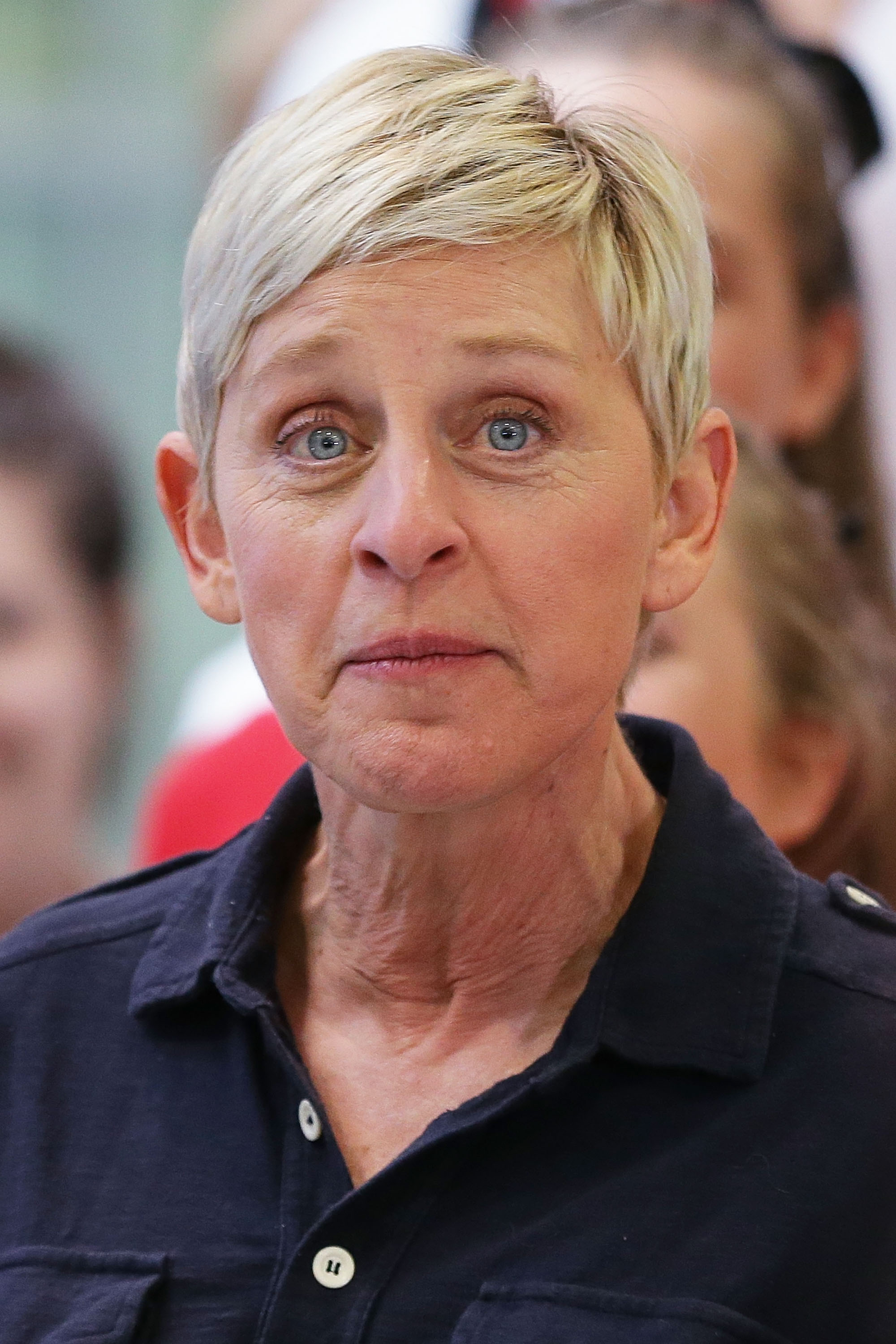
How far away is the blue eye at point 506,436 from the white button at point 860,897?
465mm

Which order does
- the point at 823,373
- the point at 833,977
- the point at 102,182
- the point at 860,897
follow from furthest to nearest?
the point at 102,182 → the point at 823,373 → the point at 860,897 → the point at 833,977

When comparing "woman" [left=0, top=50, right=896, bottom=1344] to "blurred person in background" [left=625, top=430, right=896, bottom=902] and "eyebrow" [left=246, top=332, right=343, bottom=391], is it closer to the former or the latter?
"eyebrow" [left=246, top=332, right=343, bottom=391]

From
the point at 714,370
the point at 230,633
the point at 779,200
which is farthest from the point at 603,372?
the point at 230,633

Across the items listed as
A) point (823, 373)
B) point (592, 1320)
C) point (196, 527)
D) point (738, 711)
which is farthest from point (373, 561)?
point (823, 373)

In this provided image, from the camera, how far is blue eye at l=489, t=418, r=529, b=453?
1.25 meters

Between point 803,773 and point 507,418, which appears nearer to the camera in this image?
point 507,418

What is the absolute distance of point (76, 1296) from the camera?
132 centimetres

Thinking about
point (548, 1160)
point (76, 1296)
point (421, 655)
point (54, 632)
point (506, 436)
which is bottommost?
point (76, 1296)

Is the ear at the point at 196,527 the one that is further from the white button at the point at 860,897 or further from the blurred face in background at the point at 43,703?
the blurred face in background at the point at 43,703

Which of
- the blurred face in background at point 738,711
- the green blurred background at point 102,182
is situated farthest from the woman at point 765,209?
the green blurred background at point 102,182

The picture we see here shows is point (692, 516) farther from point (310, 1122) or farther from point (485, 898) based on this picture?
point (310, 1122)

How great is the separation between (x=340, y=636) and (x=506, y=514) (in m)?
0.15

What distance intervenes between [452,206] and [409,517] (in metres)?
0.23

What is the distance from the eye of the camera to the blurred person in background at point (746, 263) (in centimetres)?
236
